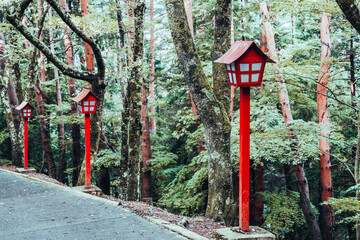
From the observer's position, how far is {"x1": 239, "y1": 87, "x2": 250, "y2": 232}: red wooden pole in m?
3.82

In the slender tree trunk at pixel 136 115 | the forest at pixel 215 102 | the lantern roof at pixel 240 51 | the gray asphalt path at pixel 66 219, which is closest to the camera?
the lantern roof at pixel 240 51

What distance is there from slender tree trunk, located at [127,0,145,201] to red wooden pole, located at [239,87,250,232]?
4.62 m

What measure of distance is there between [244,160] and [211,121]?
8.46 feet

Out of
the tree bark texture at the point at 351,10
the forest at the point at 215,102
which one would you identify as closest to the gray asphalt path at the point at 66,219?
the forest at the point at 215,102

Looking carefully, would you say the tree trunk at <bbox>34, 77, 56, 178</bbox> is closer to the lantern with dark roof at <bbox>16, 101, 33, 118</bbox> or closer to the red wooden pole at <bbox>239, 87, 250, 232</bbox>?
the lantern with dark roof at <bbox>16, 101, 33, 118</bbox>

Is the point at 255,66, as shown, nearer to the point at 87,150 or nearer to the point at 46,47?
the point at 87,150

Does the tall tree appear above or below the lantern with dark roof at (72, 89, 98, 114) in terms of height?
above

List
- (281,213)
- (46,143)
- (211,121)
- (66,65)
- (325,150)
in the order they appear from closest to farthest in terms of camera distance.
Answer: (211,121), (66,65), (281,213), (325,150), (46,143)

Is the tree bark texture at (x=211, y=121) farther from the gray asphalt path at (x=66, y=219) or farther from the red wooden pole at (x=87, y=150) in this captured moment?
the red wooden pole at (x=87, y=150)

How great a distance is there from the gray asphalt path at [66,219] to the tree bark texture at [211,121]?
1.81m

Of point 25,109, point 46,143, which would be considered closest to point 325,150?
point 25,109

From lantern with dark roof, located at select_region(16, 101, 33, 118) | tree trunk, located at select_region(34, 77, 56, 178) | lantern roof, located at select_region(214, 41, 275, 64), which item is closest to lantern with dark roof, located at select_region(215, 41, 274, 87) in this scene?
lantern roof, located at select_region(214, 41, 275, 64)

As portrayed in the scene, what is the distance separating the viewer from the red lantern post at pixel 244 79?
3.74 meters

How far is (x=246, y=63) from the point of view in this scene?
375 centimetres
